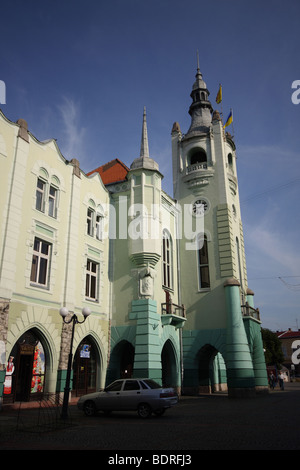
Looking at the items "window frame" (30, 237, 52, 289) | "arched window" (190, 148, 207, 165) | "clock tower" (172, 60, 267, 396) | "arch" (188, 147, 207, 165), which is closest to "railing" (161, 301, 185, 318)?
"clock tower" (172, 60, 267, 396)

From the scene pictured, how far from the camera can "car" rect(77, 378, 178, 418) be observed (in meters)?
14.5

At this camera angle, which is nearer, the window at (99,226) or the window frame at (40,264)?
the window frame at (40,264)

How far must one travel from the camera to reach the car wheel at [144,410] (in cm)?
1453

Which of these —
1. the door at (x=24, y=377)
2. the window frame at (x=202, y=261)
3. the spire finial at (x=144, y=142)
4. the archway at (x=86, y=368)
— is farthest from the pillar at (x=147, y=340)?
the spire finial at (x=144, y=142)

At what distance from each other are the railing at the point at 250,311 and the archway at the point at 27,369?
599 inches

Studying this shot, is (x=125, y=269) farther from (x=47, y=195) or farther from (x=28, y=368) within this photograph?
(x=28, y=368)

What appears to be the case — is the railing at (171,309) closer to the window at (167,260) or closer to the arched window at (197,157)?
the window at (167,260)

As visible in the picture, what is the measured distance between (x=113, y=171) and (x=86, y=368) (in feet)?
50.5

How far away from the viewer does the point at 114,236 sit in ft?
86.0

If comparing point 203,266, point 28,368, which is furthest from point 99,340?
point 203,266

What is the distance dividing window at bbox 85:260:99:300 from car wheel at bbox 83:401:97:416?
319 inches
